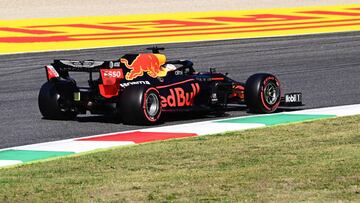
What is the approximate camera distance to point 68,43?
26344 mm

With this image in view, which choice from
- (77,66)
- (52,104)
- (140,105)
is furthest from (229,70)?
(140,105)

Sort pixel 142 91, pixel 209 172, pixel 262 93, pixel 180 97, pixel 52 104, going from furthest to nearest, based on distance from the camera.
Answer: pixel 262 93
pixel 52 104
pixel 180 97
pixel 142 91
pixel 209 172

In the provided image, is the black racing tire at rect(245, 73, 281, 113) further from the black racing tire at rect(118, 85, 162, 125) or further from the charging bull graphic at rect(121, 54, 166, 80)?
the black racing tire at rect(118, 85, 162, 125)

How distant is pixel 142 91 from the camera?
1323 cm

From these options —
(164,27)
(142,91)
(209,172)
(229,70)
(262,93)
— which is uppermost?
(164,27)

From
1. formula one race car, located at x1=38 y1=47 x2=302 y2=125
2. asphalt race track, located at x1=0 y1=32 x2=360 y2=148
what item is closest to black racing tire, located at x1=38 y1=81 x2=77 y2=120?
formula one race car, located at x1=38 y1=47 x2=302 y2=125

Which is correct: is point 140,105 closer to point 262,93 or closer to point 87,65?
point 87,65

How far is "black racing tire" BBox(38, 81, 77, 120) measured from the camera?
46.0 ft

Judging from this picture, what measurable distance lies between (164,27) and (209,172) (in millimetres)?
20722

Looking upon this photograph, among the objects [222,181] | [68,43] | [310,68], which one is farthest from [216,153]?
[68,43]

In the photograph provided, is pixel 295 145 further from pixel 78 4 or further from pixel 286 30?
pixel 78 4

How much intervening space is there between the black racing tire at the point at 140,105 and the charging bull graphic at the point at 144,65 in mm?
474

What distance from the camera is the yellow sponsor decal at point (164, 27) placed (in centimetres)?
2673

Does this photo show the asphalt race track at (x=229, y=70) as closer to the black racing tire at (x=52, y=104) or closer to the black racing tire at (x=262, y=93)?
the black racing tire at (x=52, y=104)
